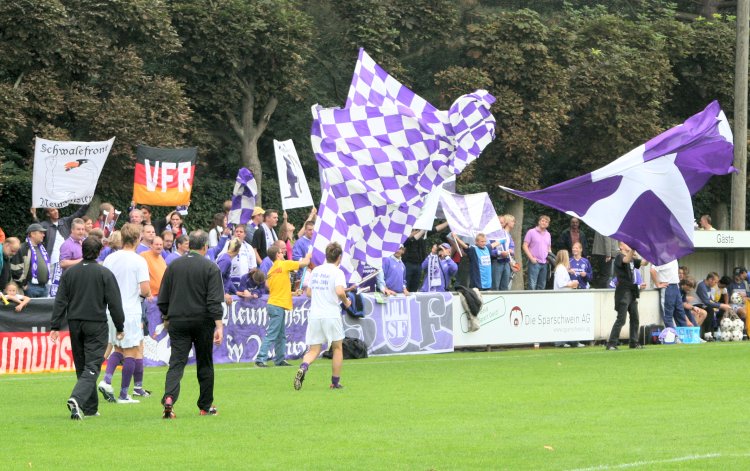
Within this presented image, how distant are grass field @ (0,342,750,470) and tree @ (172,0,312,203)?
41.4ft

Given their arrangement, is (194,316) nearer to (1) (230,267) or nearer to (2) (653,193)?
(1) (230,267)

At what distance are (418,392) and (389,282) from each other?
781 cm

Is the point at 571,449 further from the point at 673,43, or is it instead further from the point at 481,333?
the point at 673,43

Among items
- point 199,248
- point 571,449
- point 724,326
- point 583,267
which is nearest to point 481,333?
point 583,267

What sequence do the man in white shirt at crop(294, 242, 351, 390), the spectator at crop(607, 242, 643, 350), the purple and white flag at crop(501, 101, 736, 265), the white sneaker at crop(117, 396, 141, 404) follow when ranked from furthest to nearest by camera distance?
1. the spectator at crop(607, 242, 643, 350)
2. the purple and white flag at crop(501, 101, 736, 265)
3. the man in white shirt at crop(294, 242, 351, 390)
4. the white sneaker at crop(117, 396, 141, 404)

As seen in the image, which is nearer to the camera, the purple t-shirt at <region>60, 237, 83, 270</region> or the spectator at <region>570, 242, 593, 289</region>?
the purple t-shirt at <region>60, 237, 83, 270</region>

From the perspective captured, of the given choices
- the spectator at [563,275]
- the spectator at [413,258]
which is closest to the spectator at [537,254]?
the spectator at [563,275]

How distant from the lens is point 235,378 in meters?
19.2

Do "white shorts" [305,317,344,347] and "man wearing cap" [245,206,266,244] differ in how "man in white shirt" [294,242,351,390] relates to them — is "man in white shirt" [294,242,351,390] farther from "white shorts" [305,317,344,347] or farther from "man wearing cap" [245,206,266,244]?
"man wearing cap" [245,206,266,244]

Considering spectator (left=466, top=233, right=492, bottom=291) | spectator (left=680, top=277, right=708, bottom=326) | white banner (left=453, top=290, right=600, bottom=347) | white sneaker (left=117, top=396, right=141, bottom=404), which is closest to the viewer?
white sneaker (left=117, top=396, right=141, bottom=404)

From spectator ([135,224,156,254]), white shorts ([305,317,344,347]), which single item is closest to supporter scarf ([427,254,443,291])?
spectator ([135,224,156,254])

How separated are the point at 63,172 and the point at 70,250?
5.65 feet

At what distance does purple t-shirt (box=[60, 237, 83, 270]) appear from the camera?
804 inches

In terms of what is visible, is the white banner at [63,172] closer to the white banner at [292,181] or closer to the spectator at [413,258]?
the white banner at [292,181]
